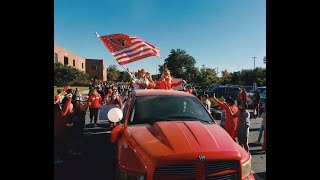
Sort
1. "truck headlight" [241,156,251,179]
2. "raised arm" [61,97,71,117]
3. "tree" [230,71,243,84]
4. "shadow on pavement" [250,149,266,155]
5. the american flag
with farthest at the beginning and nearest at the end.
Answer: "tree" [230,71,243,84] → the american flag → "shadow on pavement" [250,149,266,155] → "raised arm" [61,97,71,117] → "truck headlight" [241,156,251,179]

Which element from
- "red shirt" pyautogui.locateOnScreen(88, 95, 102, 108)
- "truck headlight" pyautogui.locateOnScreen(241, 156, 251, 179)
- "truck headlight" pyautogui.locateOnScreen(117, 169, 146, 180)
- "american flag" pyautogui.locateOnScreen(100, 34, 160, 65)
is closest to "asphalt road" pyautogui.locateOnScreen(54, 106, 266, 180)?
"truck headlight" pyautogui.locateOnScreen(117, 169, 146, 180)

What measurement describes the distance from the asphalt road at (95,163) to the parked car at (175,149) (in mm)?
1833

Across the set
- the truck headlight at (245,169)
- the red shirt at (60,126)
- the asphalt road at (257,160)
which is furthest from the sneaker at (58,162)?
the truck headlight at (245,169)

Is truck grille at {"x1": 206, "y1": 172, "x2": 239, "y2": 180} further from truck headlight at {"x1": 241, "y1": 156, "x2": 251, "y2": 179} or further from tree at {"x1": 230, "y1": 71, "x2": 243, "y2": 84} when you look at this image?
tree at {"x1": 230, "y1": 71, "x2": 243, "y2": 84}

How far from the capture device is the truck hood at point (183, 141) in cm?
346

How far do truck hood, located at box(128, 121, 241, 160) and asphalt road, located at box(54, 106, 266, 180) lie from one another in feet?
6.86

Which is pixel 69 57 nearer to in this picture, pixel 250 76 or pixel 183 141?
pixel 250 76

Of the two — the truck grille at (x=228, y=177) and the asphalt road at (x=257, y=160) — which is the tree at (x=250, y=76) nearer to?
the asphalt road at (x=257, y=160)

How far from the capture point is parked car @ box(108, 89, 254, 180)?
3391mm

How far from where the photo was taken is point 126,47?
32.9 ft

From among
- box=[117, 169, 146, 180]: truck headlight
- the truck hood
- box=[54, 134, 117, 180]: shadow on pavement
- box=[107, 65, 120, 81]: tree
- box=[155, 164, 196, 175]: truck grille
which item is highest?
box=[107, 65, 120, 81]: tree
